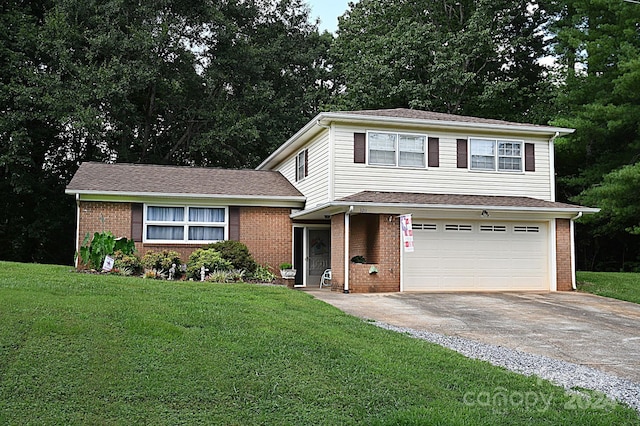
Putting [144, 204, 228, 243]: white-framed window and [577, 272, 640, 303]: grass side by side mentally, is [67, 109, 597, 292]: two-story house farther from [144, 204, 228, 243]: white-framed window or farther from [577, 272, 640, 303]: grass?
[577, 272, 640, 303]: grass

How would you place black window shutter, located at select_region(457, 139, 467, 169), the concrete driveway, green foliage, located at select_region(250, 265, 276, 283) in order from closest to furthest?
the concrete driveway
green foliage, located at select_region(250, 265, 276, 283)
black window shutter, located at select_region(457, 139, 467, 169)

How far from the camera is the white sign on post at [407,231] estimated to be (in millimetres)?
15200

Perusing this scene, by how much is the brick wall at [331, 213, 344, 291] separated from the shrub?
5170mm

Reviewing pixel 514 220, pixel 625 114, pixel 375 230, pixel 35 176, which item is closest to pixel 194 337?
pixel 375 230

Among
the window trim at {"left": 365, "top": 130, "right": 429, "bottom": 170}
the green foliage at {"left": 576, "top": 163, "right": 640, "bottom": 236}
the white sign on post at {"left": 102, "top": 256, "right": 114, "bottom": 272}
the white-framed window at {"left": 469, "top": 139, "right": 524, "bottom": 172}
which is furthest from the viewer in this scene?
the green foliage at {"left": 576, "top": 163, "right": 640, "bottom": 236}

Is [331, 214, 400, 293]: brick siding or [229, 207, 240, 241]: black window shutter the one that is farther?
[229, 207, 240, 241]: black window shutter

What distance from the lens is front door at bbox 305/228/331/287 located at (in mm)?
20016

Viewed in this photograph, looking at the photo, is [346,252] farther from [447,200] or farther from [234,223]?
[234,223]

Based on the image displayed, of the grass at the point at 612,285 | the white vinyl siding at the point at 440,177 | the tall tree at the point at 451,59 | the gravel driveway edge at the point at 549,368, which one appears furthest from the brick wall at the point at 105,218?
the tall tree at the point at 451,59

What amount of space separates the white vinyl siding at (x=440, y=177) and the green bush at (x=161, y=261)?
15.4 feet

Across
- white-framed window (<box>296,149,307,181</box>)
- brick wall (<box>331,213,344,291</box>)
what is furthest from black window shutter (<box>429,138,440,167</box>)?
white-framed window (<box>296,149,307,181</box>)

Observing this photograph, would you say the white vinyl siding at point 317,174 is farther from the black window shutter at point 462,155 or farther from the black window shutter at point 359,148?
the black window shutter at point 462,155

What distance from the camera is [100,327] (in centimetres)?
767

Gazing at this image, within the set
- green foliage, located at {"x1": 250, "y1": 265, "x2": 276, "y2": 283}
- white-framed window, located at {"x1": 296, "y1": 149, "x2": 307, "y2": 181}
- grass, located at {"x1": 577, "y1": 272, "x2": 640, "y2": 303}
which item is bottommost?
grass, located at {"x1": 577, "y1": 272, "x2": 640, "y2": 303}
